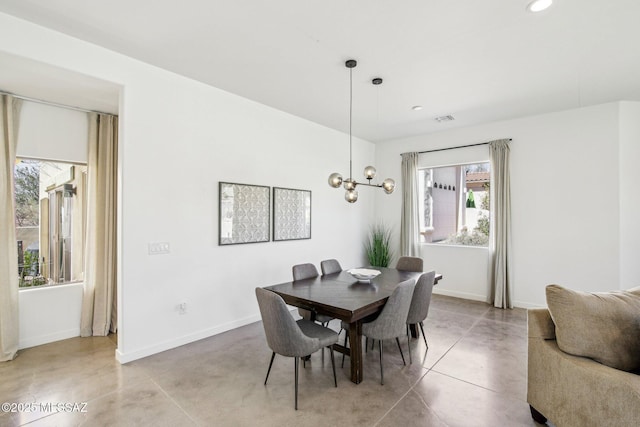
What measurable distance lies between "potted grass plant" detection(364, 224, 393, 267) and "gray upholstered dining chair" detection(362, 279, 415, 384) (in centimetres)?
322

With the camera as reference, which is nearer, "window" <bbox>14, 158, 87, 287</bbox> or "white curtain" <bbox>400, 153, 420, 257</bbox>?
A: "window" <bbox>14, 158, 87, 287</bbox>

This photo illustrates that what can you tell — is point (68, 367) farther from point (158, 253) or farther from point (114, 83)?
point (114, 83)

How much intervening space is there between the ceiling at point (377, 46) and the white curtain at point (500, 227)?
3.20ft

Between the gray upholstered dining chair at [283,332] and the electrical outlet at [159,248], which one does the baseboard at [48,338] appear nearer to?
the electrical outlet at [159,248]

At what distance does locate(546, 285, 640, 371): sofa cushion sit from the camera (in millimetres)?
1821

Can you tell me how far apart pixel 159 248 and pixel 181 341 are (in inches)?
43.1

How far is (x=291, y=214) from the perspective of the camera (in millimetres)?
4719

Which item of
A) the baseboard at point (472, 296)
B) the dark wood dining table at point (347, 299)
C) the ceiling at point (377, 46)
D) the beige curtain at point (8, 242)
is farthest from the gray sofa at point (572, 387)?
the beige curtain at point (8, 242)

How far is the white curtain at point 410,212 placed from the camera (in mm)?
5891

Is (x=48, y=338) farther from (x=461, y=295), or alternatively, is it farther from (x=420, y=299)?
(x=461, y=295)

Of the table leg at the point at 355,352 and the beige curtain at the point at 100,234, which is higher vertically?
the beige curtain at the point at 100,234

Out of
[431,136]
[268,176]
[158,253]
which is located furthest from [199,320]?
[431,136]

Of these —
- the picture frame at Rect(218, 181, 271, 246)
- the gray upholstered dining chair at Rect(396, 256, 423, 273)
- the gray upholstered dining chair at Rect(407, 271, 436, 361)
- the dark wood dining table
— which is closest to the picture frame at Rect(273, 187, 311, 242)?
the picture frame at Rect(218, 181, 271, 246)

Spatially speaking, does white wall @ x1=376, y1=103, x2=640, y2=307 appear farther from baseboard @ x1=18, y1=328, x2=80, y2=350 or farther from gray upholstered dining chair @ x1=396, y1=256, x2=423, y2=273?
baseboard @ x1=18, y1=328, x2=80, y2=350
